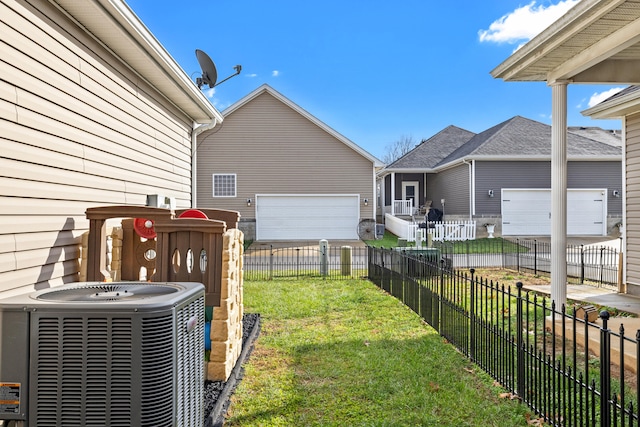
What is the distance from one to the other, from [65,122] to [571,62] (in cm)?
639

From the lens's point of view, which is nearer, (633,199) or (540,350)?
(540,350)

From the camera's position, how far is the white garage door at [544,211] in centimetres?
2177

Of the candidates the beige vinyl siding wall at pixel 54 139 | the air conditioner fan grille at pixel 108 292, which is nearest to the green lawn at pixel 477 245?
the beige vinyl siding wall at pixel 54 139

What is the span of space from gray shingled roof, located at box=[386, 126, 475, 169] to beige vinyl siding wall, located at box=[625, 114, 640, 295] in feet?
55.9

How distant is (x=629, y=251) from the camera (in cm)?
901

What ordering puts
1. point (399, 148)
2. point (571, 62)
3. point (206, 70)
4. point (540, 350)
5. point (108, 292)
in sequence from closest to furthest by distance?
point (108, 292) < point (540, 350) < point (571, 62) < point (206, 70) < point (399, 148)

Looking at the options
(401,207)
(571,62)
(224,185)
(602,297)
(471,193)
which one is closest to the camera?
(571,62)

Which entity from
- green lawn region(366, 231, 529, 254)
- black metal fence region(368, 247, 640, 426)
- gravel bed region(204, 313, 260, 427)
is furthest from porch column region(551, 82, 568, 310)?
green lawn region(366, 231, 529, 254)

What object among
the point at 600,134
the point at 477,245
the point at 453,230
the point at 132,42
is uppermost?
the point at 600,134

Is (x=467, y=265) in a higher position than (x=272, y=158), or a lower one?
lower

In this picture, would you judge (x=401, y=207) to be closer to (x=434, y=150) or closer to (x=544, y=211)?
(x=434, y=150)

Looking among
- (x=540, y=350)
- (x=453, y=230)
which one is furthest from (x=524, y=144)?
(x=540, y=350)

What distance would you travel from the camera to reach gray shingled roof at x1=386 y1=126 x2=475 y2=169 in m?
26.6

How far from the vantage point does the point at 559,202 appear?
6215 millimetres
